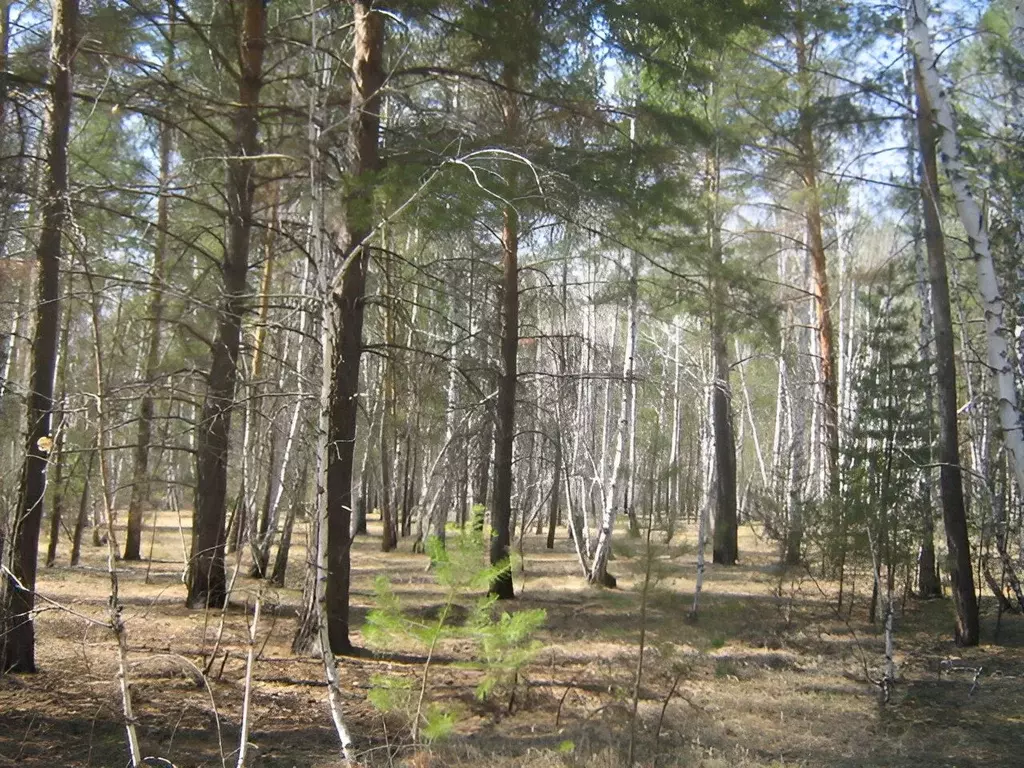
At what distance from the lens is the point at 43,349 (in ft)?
21.2

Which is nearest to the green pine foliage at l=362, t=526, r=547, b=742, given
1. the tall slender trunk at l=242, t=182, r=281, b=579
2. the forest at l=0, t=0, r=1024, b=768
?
the forest at l=0, t=0, r=1024, b=768

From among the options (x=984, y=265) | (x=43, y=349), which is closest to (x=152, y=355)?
(x=43, y=349)

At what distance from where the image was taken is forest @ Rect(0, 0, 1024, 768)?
5531mm

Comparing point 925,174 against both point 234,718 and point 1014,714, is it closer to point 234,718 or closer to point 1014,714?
point 1014,714

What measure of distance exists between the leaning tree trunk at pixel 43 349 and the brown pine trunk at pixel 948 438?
339 inches

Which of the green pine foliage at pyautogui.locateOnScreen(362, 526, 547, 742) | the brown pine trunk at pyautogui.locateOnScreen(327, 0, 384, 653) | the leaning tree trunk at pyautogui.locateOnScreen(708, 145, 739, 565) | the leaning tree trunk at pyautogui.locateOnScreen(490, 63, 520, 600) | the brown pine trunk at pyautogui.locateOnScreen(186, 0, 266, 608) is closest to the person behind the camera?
the green pine foliage at pyautogui.locateOnScreen(362, 526, 547, 742)

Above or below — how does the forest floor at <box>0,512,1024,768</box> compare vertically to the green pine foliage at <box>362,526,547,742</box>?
below

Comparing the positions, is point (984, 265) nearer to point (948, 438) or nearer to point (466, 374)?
point (948, 438)

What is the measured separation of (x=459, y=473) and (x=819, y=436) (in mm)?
11632

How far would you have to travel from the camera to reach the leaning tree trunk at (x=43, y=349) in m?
6.18

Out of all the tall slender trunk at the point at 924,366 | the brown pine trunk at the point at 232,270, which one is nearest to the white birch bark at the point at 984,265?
the tall slender trunk at the point at 924,366

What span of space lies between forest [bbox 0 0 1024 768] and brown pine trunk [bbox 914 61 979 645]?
0.05m

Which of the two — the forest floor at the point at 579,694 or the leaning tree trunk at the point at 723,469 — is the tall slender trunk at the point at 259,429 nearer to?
the forest floor at the point at 579,694

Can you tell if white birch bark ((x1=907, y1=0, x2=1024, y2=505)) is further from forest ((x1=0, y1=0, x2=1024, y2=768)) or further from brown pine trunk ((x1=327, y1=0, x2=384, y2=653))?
brown pine trunk ((x1=327, y1=0, x2=384, y2=653))
